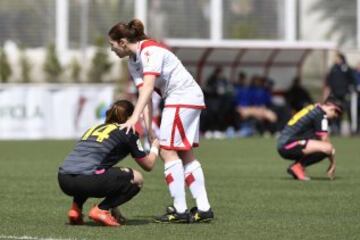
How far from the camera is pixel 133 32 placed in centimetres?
962

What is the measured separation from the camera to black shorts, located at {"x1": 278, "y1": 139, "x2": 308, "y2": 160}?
595 inches

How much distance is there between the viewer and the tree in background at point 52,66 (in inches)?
1534

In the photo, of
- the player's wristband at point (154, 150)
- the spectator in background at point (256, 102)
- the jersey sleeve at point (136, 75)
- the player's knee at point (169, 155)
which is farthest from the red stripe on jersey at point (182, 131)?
the spectator in background at point (256, 102)

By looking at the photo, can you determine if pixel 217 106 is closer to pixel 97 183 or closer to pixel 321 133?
pixel 321 133

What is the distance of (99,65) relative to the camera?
127ft

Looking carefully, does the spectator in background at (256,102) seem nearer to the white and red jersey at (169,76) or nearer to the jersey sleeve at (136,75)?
the jersey sleeve at (136,75)

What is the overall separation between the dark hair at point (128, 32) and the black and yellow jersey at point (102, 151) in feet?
2.43

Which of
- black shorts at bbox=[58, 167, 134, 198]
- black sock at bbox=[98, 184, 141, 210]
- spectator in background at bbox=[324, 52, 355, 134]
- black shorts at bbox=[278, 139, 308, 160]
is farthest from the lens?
spectator in background at bbox=[324, 52, 355, 134]

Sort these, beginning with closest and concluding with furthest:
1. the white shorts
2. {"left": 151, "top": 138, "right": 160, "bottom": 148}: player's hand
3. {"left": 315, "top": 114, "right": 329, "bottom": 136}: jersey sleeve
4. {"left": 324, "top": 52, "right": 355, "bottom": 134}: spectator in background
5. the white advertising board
→ 1. the white shorts
2. {"left": 151, "top": 138, "right": 160, "bottom": 148}: player's hand
3. {"left": 315, "top": 114, "right": 329, "bottom": 136}: jersey sleeve
4. the white advertising board
5. {"left": 324, "top": 52, "right": 355, "bottom": 134}: spectator in background

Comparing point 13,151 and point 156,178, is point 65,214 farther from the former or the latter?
point 13,151

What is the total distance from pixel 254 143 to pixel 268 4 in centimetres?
1854

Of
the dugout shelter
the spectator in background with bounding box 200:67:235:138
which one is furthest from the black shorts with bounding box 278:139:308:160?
the spectator in background with bounding box 200:67:235:138

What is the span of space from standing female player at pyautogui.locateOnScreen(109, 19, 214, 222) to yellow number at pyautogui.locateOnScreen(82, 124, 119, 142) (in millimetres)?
Answer: 363

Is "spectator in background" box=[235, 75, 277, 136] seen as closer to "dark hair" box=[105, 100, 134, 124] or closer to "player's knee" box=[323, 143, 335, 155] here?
"player's knee" box=[323, 143, 335, 155]
